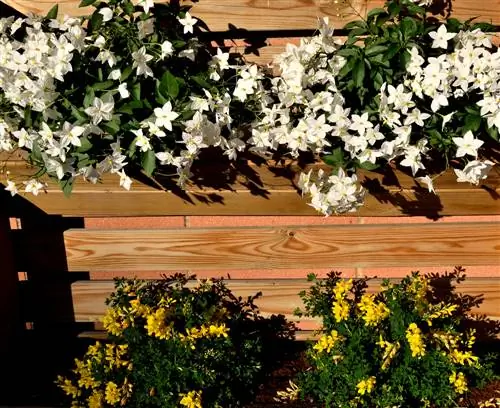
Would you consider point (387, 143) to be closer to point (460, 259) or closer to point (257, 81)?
point (257, 81)

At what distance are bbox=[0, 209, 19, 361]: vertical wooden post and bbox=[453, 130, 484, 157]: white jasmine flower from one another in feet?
6.24

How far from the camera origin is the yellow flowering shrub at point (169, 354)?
98.4 inches

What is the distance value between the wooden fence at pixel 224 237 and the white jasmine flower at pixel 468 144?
40 cm

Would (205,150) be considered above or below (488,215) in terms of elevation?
above

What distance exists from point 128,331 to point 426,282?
124 cm

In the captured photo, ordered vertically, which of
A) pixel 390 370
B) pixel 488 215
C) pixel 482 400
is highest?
pixel 488 215

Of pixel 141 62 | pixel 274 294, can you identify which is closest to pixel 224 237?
pixel 274 294

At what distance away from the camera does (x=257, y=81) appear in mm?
2283

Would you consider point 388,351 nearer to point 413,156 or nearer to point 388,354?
point 388,354

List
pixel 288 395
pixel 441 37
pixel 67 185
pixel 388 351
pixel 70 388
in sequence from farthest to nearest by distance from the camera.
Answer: pixel 288 395 < pixel 70 388 < pixel 388 351 < pixel 67 185 < pixel 441 37

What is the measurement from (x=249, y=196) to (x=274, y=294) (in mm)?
495

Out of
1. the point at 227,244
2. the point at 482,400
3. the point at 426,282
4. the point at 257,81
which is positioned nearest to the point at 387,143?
the point at 257,81

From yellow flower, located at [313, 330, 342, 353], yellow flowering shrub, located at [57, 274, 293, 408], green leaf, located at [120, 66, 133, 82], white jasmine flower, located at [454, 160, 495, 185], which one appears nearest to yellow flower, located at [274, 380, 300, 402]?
yellow flowering shrub, located at [57, 274, 293, 408]

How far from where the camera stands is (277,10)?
2.38 meters
